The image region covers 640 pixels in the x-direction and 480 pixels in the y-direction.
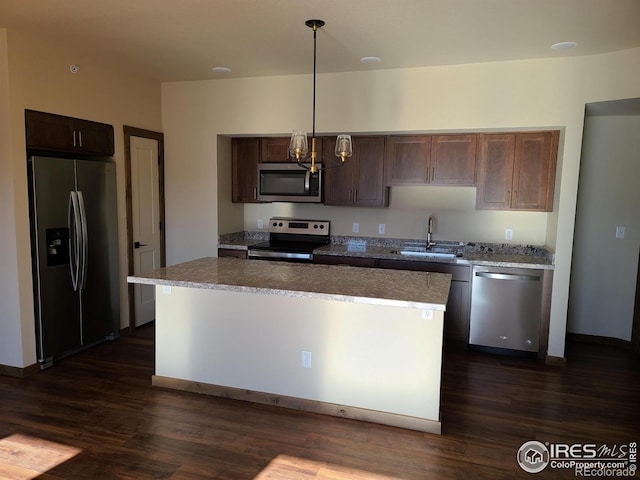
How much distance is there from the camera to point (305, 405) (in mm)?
2971

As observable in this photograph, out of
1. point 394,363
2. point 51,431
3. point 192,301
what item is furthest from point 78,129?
point 394,363

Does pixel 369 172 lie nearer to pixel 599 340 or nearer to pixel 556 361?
pixel 556 361

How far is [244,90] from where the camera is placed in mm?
4551

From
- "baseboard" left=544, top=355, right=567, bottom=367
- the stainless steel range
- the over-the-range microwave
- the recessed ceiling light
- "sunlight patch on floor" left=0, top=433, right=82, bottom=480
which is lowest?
"sunlight patch on floor" left=0, top=433, right=82, bottom=480

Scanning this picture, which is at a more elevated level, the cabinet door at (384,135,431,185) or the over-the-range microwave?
the cabinet door at (384,135,431,185)

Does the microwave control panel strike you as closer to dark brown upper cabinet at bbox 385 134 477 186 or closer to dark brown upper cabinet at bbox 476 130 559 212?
dark brown upper cabinet at bbox 385 134 477 186

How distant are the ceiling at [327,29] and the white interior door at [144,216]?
0.91m

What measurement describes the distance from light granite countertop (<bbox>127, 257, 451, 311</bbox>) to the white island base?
13 centimetres

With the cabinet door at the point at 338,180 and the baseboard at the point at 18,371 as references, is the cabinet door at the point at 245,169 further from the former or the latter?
the baseboard at the point at 18,371

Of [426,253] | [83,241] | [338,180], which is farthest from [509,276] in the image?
[83,241]

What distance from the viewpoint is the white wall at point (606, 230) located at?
428 centimetres

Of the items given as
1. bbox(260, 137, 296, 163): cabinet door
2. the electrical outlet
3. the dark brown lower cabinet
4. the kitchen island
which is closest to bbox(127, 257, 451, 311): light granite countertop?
the kitchen island

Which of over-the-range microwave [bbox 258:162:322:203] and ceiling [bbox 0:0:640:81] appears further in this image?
over-the-range microwave [bbox 258:162:322:203]

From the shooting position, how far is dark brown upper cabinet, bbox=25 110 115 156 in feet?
11.2
